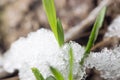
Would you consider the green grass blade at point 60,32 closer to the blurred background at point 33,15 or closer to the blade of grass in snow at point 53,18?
the blade of grass in snow at point 53,18

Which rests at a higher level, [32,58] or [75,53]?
[32,58]

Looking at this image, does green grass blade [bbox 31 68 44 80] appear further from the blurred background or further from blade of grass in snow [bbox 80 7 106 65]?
the blurred background

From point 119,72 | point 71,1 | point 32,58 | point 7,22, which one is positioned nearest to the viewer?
point 119,72

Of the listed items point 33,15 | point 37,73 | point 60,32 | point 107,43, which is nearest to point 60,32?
point 60,32

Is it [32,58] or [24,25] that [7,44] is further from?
[32,58]

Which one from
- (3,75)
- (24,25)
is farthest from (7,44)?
(3,75)

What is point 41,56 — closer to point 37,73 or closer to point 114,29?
point 37,73
